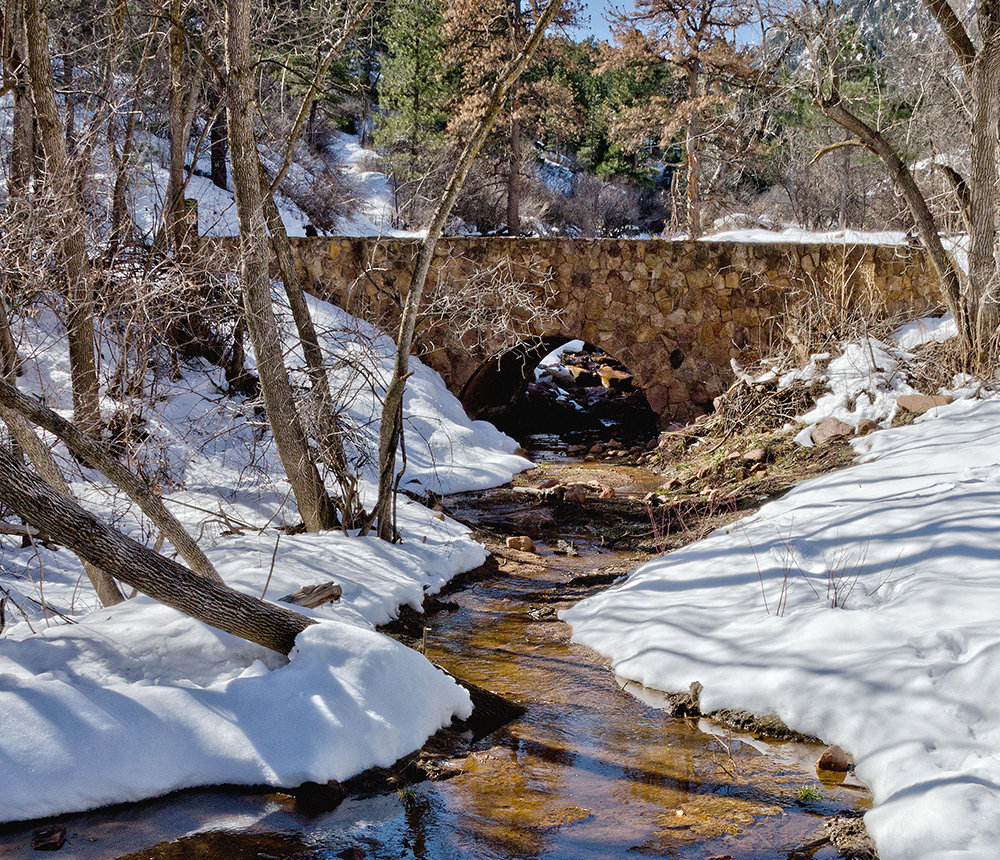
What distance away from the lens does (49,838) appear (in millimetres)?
3215

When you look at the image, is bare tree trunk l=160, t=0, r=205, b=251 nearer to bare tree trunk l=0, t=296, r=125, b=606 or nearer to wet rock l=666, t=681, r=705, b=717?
bare tree trunk l=0, t=296, r=125, b=606

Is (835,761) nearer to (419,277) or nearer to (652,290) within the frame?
(419,277)

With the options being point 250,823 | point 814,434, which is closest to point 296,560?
point 250,823

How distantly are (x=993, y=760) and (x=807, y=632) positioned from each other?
141 centimetres

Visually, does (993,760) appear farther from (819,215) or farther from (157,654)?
(819,215)

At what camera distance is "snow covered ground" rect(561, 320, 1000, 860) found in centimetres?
338

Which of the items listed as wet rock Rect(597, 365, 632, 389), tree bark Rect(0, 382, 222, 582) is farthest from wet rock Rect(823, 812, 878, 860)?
wet rock Rect(597, 365, 632, 389)

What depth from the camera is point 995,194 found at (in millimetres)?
9195

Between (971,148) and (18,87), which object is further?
(971,148)

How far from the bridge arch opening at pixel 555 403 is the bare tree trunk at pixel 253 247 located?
5.95 m

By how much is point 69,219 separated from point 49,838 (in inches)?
188

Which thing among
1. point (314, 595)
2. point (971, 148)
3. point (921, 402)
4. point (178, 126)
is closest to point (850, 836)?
point (314, 595)

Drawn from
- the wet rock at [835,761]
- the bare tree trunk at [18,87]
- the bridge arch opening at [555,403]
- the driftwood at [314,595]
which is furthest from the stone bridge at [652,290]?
the wet rock at [835,761]

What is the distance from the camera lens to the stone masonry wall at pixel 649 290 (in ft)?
41.4
